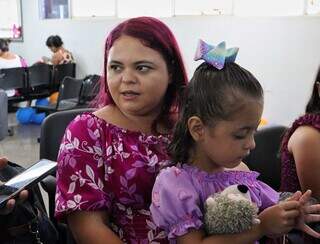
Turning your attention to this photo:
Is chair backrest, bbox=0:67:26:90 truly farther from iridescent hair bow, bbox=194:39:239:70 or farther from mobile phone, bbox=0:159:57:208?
iridescent hair bow, bbox=194:39:239:70

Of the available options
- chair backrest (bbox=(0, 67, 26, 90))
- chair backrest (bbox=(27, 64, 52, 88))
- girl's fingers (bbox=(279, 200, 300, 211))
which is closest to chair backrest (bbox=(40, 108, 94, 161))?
girl's fingers (bbox=(279, 200, 300, 211))

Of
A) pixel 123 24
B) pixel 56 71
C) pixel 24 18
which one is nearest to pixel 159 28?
pixel 123 24

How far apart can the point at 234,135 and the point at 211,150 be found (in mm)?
62

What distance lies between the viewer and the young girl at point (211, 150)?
2.95ft

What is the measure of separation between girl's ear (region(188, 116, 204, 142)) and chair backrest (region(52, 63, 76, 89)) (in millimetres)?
4734

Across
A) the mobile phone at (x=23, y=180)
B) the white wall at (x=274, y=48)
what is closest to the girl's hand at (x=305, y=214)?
the mobile phone at (x=23, y=180)

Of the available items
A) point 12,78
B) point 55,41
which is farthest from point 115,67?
point 55,41

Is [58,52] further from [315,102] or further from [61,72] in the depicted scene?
[315,102]

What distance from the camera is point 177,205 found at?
91cm

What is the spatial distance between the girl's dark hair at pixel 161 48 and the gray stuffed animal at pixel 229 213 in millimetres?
352

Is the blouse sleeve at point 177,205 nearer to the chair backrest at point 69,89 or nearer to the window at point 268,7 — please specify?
the window at point 268,7

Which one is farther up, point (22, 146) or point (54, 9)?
point (54, 9)

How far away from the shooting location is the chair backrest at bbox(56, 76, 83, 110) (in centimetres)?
467

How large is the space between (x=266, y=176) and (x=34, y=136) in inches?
146
